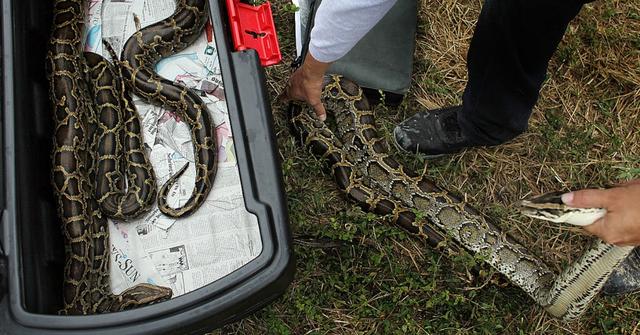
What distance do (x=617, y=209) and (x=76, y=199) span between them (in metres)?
2.27

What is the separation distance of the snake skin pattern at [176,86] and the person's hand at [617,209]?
1644mm

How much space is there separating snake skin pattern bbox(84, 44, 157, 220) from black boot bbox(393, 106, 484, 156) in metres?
1.47

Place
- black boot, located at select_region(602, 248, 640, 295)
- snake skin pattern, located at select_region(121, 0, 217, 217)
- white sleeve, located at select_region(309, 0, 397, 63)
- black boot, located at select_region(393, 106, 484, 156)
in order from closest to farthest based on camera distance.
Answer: white sleeve, located at select_region(309, 0, 397, 63) → snake skin pattern, located at select_region(121, 0, 217, 217) → black boot, located at select_region(602, 248, 640, 295) → black boot, located at select_region(393, 106, 484, 156)

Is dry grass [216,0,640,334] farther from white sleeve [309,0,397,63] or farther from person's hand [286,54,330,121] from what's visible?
white sleeve [309,0,397,63]

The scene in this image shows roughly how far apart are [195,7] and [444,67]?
1.61m

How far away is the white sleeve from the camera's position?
2168 millimetres

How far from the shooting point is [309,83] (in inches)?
117

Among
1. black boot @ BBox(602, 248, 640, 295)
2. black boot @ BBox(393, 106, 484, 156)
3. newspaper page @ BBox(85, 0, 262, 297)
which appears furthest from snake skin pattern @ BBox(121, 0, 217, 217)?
black boot @ BBox(602, 248, 640, 295)

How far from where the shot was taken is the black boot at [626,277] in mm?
3242

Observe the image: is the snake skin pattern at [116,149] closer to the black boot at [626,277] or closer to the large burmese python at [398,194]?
the large burmese python at [398,194]

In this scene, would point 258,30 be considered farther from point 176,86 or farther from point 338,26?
point 338,26

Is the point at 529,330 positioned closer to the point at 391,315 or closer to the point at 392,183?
the point at 391,315

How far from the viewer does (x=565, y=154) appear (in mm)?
3771

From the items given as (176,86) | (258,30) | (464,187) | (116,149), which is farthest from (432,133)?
(116,149)
